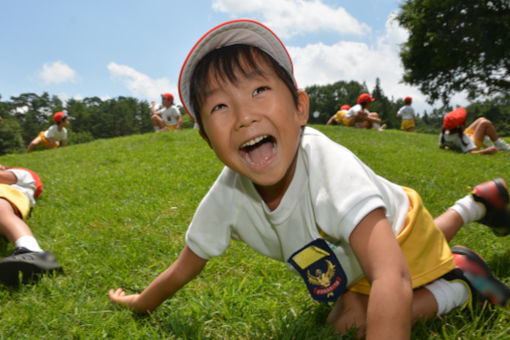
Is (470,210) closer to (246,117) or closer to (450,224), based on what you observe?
(450,224)

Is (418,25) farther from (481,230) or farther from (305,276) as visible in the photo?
(305,276)

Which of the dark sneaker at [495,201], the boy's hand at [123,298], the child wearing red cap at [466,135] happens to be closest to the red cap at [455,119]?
the child wearing red cap at [466,135]

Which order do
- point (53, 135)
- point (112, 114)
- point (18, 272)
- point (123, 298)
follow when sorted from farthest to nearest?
point (112, 114) → point (53, 135) → point (18, 272) → point (123, 298)

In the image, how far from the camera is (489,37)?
21.7 metres

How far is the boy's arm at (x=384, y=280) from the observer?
1128 mm

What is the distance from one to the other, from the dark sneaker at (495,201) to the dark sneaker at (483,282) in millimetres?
665

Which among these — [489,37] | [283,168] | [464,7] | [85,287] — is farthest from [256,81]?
[464,7]

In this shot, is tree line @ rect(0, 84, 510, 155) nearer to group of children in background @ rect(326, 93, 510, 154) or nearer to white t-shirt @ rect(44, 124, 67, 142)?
white t-shirt @ rect(44, 124, 67, 142)

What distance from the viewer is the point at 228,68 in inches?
59.6

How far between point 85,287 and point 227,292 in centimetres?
99

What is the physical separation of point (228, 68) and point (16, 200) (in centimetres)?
305

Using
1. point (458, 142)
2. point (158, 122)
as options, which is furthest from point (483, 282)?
point (158, 122)

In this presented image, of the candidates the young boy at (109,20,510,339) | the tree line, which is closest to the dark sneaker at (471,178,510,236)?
the young boy at (109,20,510,339)

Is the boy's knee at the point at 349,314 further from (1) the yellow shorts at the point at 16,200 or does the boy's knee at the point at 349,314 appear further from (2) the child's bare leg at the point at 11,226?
(1) the yellow shorts at the point at 16,200
